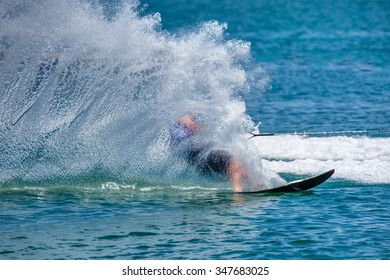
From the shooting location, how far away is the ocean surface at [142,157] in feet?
56.0

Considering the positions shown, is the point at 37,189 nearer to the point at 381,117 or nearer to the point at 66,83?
the point at 66,83

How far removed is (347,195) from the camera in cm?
1989

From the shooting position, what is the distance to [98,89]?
2109 cm

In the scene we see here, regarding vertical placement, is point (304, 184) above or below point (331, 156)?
below

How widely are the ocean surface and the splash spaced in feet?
0.09

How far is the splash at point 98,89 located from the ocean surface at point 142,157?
0.03 meters

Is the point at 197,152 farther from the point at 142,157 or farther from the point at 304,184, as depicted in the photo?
the point at 304,184

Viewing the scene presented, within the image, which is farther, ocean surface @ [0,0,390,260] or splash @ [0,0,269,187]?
splash @ [0,0,269,187]

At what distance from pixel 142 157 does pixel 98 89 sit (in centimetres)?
185

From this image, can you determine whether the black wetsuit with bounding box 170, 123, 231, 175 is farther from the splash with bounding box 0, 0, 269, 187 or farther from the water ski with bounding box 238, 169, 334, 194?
the water ski with bounding box 238, 169, 334, 194

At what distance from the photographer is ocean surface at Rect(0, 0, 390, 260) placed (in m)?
17.1

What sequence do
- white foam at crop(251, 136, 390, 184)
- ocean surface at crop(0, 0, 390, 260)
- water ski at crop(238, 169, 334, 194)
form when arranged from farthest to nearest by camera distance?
white foam at crop(251, 136, 390, 184)
water ski at crop(238, 169, 334, 194)
ocean surface at crop(0, 0, 390, 260)

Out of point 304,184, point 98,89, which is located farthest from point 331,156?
point 98,89

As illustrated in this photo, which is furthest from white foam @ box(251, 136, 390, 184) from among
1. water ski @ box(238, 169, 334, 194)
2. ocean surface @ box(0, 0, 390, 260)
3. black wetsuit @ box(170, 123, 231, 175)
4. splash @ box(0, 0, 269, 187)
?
splash @ box(0, 0, 269, 187)
